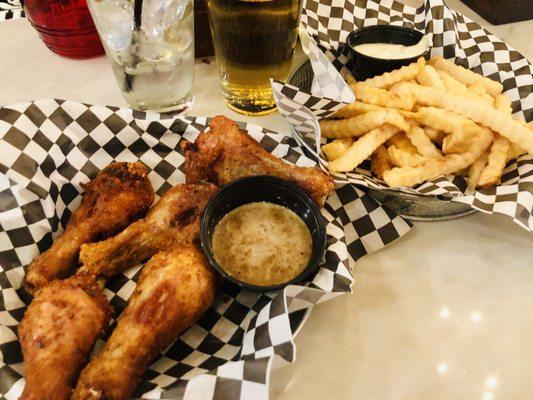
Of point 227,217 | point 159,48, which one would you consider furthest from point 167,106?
point 227,217

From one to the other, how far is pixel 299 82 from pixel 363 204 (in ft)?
1.87

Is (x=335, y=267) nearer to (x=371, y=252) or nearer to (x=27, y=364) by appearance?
(x=371, y=252)

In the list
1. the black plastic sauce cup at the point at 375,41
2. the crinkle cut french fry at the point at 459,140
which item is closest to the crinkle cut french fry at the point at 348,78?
the black plastic sauce cup at the point at 375,41

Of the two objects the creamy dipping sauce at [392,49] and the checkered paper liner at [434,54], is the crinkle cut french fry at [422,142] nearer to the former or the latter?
the checkered paper liner at [434,54]

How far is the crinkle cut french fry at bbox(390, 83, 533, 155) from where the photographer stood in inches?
52.7

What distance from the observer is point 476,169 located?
1404mm

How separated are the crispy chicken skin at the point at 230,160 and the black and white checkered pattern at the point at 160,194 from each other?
5.3 inches

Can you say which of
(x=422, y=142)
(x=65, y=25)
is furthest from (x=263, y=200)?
(x=65, y=25)

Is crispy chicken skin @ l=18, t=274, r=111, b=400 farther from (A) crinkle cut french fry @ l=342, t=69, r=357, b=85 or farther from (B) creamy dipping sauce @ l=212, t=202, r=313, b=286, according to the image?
(A) crinkle cut french fry @ l=342, t=69, r=357, b=85

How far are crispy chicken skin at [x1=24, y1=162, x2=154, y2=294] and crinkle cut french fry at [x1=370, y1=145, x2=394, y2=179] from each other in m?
0.72

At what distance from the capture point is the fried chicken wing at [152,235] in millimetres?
1228

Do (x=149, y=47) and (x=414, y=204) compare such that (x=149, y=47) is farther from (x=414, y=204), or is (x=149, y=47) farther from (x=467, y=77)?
(x=467, y=77)

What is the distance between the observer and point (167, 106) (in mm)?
1779

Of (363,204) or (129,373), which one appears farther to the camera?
(363,204)
